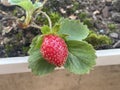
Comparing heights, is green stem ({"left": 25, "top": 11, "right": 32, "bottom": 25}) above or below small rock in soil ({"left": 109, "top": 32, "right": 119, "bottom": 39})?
above

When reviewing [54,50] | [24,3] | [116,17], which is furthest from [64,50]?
[116,17]

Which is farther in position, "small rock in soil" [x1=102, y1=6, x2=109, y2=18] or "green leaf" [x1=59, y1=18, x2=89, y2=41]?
"small rock in soil" [x1=102, y1=6, x2=109, y2=18]

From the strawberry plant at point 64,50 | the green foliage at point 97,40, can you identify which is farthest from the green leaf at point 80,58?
the green foliage at point 97,40

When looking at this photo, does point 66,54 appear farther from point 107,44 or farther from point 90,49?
point 107,44

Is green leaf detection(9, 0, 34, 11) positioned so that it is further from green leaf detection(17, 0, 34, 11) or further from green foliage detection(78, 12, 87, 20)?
green foliage detection(78, 12, 87, 20)

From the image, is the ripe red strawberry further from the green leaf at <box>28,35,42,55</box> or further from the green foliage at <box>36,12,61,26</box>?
the green foliage at <box>36,12,61,26</box>

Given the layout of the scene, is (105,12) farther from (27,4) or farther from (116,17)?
(27,4)

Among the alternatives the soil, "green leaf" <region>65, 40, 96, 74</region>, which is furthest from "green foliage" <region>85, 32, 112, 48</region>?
"green leaf" <region>65, 40, 96, 74</region>

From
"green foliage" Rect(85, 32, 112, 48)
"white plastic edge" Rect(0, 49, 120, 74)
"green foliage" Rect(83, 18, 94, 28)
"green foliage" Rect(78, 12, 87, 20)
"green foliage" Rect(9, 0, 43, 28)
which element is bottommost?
"white plastic edge" Rect(0, 49, 120, 74)
